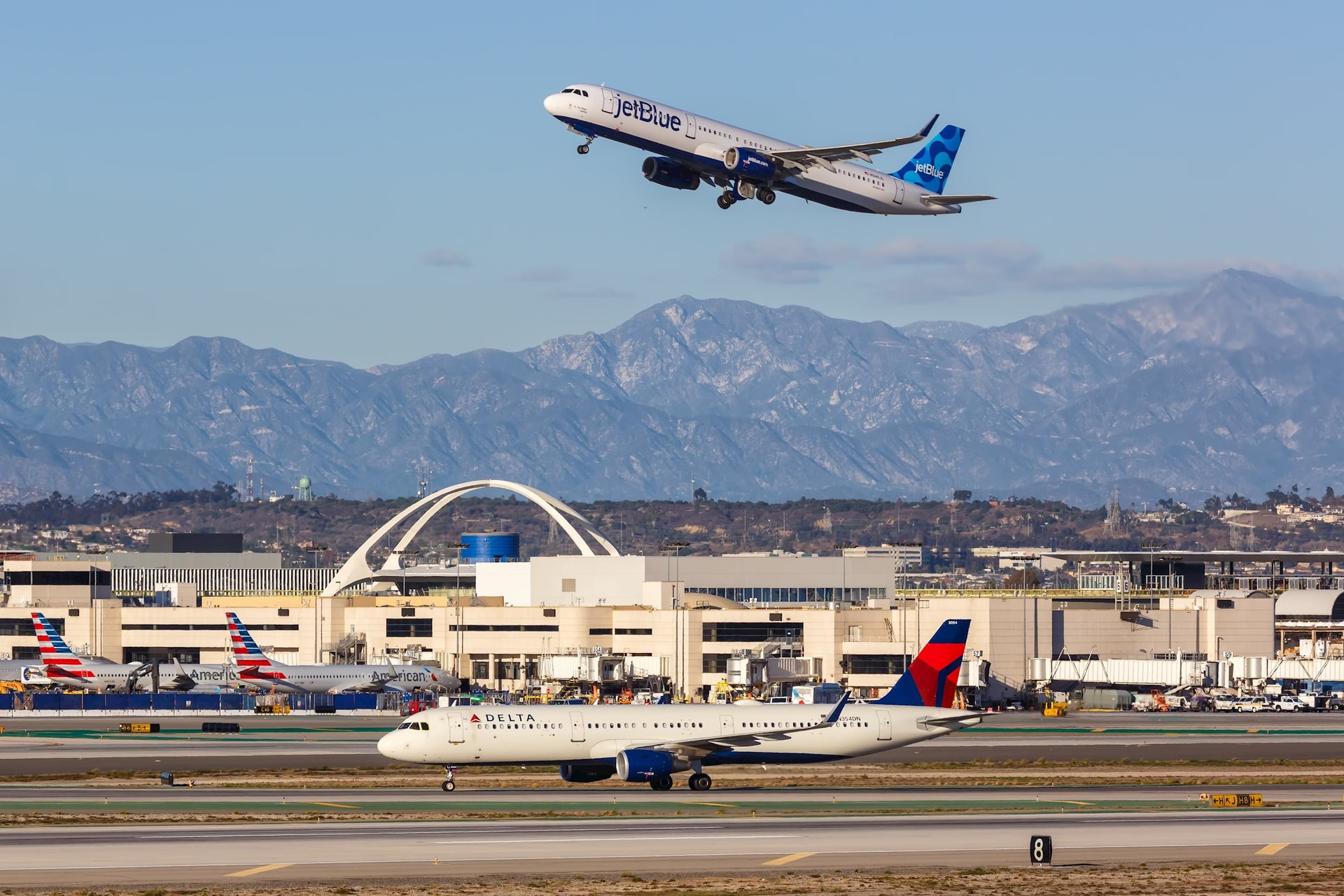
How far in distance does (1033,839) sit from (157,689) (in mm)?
123131

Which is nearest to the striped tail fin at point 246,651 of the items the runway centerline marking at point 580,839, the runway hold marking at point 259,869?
the runway centerline marking at point 580,839

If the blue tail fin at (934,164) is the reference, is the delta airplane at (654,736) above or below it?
below

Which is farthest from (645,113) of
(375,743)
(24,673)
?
(24,673)

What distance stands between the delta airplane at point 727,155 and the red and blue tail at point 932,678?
71.3 feet

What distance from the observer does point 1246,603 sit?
605 ft

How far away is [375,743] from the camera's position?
109062mm

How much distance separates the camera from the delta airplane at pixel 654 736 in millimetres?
74938

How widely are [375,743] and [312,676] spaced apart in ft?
187

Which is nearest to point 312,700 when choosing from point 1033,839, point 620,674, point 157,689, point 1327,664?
point 157,689

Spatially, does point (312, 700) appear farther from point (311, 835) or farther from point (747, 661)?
point (311, 835)

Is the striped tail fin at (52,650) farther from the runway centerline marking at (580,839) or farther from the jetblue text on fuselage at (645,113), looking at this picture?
the runway centerline marking at (580,839)

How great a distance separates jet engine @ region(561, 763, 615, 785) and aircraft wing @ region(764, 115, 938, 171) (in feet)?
97.1

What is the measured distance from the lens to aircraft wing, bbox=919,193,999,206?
295 feet

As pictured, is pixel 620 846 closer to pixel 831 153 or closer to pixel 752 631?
pixel 831 153
